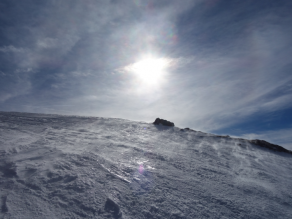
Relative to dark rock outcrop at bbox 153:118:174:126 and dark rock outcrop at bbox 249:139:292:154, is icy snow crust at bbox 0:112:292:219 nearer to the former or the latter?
dark rock outcrop at bbox 249:139:292:154

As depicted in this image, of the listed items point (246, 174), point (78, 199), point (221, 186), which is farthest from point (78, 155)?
point (246, 174)

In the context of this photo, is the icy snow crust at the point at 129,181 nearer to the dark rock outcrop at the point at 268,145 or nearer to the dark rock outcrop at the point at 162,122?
the dark rock outcrop at the point at 268,145

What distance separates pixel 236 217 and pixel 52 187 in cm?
308

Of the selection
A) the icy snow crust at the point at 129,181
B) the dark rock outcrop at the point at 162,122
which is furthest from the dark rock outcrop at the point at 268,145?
the dark rock outcrop at the point at 162,122

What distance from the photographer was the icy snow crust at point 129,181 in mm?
2506

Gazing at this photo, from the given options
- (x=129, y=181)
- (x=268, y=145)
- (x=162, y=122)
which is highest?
(x=162, y=122)

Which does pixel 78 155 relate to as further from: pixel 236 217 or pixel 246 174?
pixel 246 174

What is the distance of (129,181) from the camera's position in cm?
324

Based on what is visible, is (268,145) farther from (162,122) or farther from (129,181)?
(129,181)

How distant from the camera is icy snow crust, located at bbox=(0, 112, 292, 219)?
8.22 feet

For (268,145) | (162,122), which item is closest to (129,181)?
(162,122)

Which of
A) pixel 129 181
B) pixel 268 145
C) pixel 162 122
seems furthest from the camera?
pixel 162 122

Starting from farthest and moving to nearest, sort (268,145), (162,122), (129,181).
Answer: (162,122) → (268,145) → (129,181)

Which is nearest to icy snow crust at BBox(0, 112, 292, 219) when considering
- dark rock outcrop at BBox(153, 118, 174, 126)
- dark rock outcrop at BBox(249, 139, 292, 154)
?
dark rock outcrop at BBox(249, 139, 292, 154)
